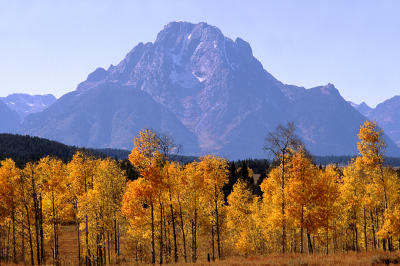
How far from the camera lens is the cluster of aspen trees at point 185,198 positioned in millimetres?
38781

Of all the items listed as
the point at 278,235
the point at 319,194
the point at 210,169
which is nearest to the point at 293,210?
the point at 319,194

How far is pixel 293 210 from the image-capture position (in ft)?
124

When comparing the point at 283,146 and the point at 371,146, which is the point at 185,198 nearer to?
the point at 283,146

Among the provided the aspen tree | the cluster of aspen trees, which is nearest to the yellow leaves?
the cluster of aspen trees

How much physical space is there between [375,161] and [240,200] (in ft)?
87.9

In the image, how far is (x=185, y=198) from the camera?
48.5m

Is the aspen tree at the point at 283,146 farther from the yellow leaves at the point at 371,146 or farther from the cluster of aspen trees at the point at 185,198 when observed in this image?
the yellow leaves at the point at 371,146

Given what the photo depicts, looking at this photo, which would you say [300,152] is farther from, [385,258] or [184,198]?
[184,198]

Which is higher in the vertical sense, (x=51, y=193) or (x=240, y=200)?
(x=51, y=193)

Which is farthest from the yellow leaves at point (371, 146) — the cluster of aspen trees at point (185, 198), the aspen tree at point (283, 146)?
the aspen tree at point (283, 146)

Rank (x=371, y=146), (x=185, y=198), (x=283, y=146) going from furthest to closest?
(x=185, y=198)
(x=283, y=146)
(x=371, y=146)

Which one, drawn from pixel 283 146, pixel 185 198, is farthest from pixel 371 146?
pixel 185 198

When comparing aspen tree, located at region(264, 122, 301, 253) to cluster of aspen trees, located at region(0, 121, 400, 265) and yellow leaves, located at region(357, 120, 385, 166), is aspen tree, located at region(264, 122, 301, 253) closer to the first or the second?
cluster of aspen trees, located at region(0, 121, 400, 265)

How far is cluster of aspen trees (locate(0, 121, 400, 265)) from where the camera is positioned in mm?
38781
